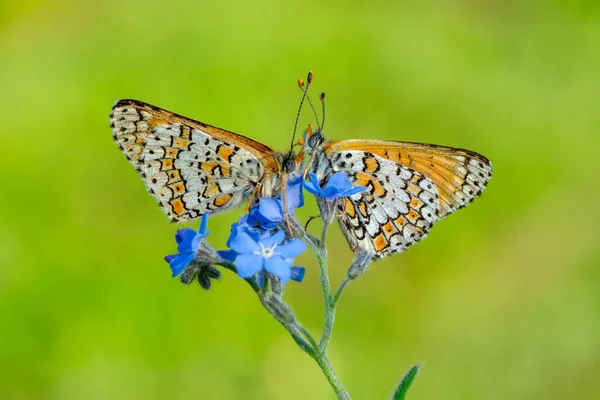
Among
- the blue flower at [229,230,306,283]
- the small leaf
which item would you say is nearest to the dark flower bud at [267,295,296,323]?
the blue flower at [229,230,306,283]

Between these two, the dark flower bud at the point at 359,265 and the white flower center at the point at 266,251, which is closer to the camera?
the white flower center at the point at 266,251

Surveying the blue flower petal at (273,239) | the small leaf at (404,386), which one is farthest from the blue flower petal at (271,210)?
the small leaf at (404,386)

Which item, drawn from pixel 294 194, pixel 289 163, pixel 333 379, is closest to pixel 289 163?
pixel 289 163

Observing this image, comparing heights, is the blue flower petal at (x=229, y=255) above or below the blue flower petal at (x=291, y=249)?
above

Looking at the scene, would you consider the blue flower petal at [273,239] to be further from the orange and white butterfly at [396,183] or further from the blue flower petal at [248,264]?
the orange and white butterfly at [396,183]

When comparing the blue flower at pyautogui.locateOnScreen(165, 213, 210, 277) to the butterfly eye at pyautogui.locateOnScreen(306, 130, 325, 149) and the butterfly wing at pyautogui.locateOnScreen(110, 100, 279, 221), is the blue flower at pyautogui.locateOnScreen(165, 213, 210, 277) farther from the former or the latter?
the butterfly eye at pyautogui.locateOnScreen(306, 130, 325, 149)
